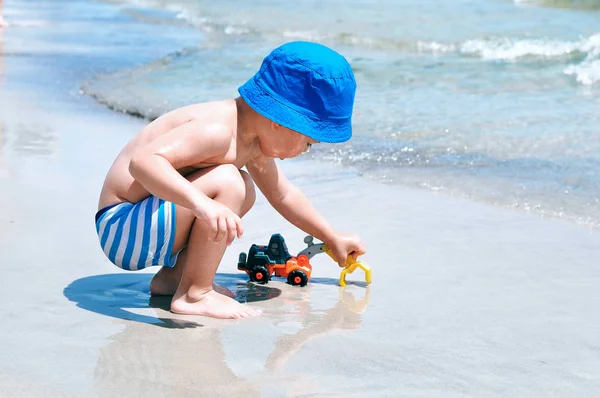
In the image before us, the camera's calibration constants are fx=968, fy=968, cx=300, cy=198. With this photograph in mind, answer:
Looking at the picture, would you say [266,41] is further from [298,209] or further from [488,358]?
[488,358]

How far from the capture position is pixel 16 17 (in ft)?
49.3

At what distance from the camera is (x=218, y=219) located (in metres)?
2.77

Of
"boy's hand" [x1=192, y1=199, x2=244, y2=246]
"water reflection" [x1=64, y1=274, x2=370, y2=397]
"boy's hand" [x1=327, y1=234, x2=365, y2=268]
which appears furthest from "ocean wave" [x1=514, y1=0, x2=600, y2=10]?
"boy's hand" [x1=192, y1=199, x2=244, y2=246]

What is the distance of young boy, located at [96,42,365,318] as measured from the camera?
9.52 ft

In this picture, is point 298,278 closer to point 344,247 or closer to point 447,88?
point 344,247

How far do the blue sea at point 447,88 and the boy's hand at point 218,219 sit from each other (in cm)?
199

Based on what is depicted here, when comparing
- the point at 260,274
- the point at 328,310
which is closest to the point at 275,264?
the point at 260,274

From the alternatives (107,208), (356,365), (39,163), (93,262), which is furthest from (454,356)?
(39,163)

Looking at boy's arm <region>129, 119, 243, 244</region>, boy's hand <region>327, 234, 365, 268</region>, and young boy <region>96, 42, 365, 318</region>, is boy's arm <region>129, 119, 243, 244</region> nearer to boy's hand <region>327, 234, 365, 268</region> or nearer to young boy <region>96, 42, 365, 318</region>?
young boy <region>96, 42, 365, 318</region>

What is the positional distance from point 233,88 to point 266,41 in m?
4.28

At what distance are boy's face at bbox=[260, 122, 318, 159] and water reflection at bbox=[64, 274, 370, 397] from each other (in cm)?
51

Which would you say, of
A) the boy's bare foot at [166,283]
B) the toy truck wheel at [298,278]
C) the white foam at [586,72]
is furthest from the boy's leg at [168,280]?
the white foam at [586,72]

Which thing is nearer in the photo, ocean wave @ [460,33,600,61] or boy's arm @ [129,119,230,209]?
boy's arm @ [129,119,230,209]

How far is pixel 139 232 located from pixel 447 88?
571 cm
